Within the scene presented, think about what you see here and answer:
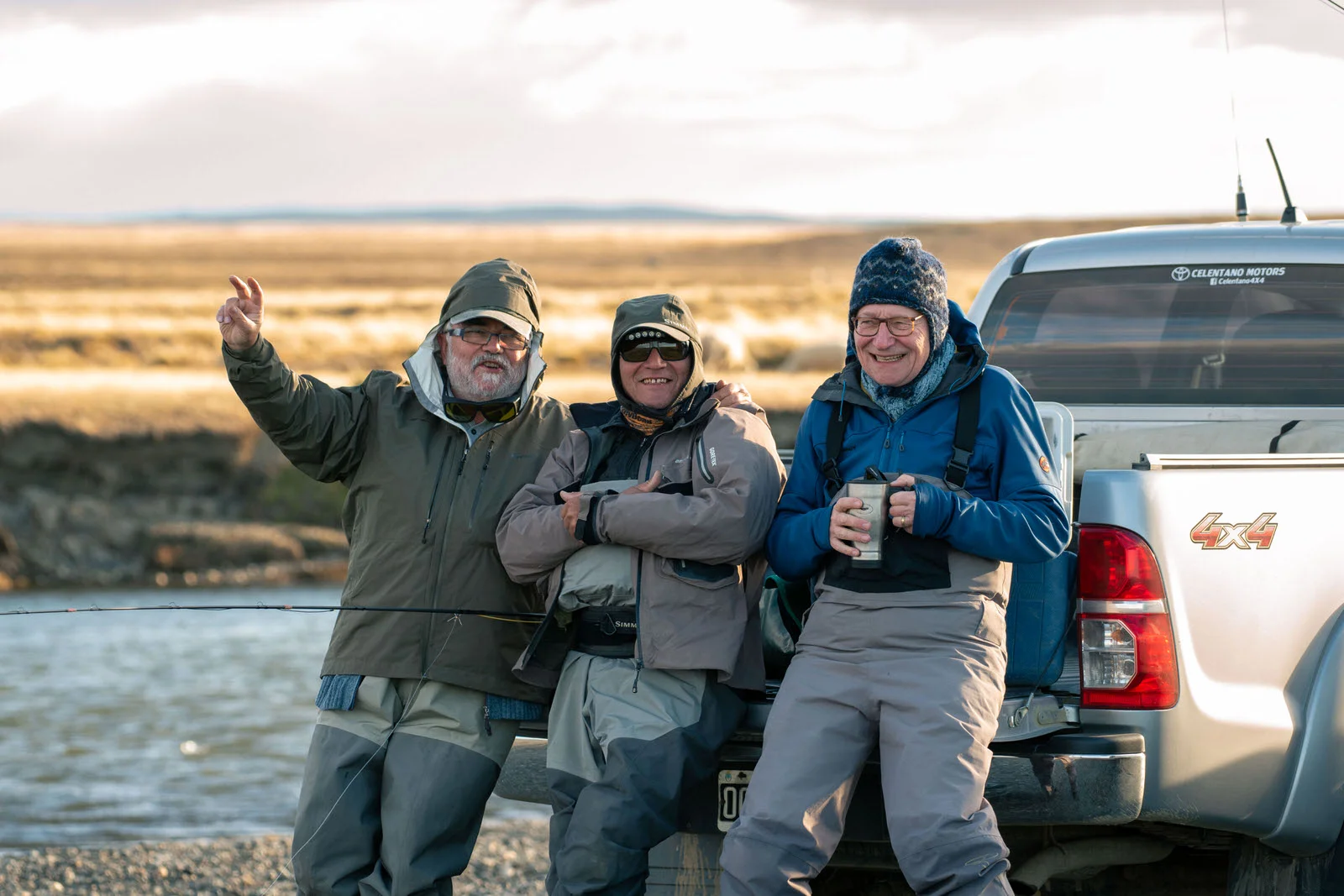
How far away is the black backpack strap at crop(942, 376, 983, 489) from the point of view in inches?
155

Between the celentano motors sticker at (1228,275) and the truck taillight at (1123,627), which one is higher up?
the celentano motors sticker at (1228,275)

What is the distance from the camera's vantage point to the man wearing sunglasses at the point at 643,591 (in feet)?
13.1

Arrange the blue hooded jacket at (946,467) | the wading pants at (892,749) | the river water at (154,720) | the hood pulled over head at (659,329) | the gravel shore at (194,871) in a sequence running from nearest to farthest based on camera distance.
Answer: the wading pants at (892,749) → the blue hooded jacket at (946,467) → the hood pulled over head at (659,329) → the gravel shore at (194,871) → the river water at (154,720)

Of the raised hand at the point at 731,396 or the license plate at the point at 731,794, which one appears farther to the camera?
the raised hand at the point at 731,396

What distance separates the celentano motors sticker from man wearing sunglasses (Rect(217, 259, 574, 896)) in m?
2.37

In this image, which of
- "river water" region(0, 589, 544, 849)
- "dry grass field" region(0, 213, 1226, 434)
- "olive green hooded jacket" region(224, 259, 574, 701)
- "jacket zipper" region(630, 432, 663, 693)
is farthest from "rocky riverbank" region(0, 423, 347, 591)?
"jacket zipper" region(630, 432, 663, 693)

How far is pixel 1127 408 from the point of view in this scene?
5.49m

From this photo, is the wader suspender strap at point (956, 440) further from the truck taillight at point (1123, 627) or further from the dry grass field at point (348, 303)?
the dry grass field at point (348, 303)

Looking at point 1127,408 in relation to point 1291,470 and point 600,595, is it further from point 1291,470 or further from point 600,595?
point 600,595

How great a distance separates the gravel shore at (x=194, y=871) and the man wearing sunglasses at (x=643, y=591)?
2.90 meters

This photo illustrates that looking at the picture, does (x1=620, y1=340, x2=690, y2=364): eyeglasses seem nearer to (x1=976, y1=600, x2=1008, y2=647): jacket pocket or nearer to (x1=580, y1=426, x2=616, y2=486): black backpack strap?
(x1=580, y1=426, x2=616, y2=486): black backpack strap

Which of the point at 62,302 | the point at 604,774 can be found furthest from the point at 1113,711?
the point at 62,302

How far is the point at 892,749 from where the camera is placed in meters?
3.78

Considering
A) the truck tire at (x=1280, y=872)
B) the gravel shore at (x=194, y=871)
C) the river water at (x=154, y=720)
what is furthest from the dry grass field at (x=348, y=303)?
the truck tire at (x=1280, y=872)
